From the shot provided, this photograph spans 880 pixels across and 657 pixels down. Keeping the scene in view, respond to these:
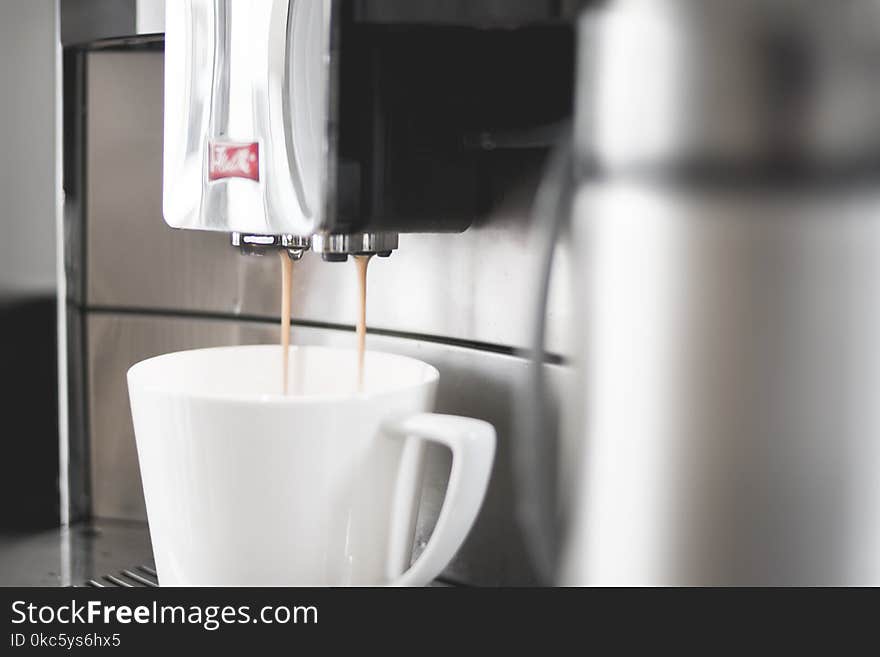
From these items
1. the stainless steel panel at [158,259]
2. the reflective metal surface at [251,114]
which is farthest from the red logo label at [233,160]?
the stainless steel panel at [158,259]

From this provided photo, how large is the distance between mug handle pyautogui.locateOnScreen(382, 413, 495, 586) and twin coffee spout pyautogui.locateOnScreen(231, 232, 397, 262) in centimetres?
7

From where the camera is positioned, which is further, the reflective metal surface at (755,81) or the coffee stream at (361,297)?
the coffee stream at (361,297)

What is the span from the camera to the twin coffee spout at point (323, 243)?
15.0 inches

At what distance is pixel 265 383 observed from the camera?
45 cm

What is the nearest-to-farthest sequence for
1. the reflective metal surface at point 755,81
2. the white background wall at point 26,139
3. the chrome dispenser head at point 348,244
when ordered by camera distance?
the reflective metal surface at point 755,81 < the chrome dispenser head at point 348,244 < the white background wall at point 26,139

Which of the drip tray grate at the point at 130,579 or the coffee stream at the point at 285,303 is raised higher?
the coffee stream at the point at 285,303

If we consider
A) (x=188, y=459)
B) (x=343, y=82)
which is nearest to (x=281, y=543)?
(x=188, y=459)

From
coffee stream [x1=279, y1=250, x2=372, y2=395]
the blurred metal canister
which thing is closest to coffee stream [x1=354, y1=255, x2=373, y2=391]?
coffee stream [x1=279, y1=250, x2=372, y2=395]

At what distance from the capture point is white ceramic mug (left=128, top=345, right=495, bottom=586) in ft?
1.14

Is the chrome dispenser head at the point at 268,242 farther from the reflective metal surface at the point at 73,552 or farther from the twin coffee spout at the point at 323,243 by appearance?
the reflective metal surface at the point at 73,552

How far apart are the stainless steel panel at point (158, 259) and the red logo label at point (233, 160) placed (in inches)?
4.2

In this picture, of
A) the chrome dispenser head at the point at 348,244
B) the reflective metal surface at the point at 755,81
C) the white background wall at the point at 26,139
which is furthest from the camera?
the white background wall at the point at 26,139

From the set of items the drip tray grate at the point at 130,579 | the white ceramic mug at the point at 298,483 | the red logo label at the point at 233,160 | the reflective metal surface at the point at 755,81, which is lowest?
the drip tray grate at the point at 130,579

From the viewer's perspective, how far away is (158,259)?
514 mm
